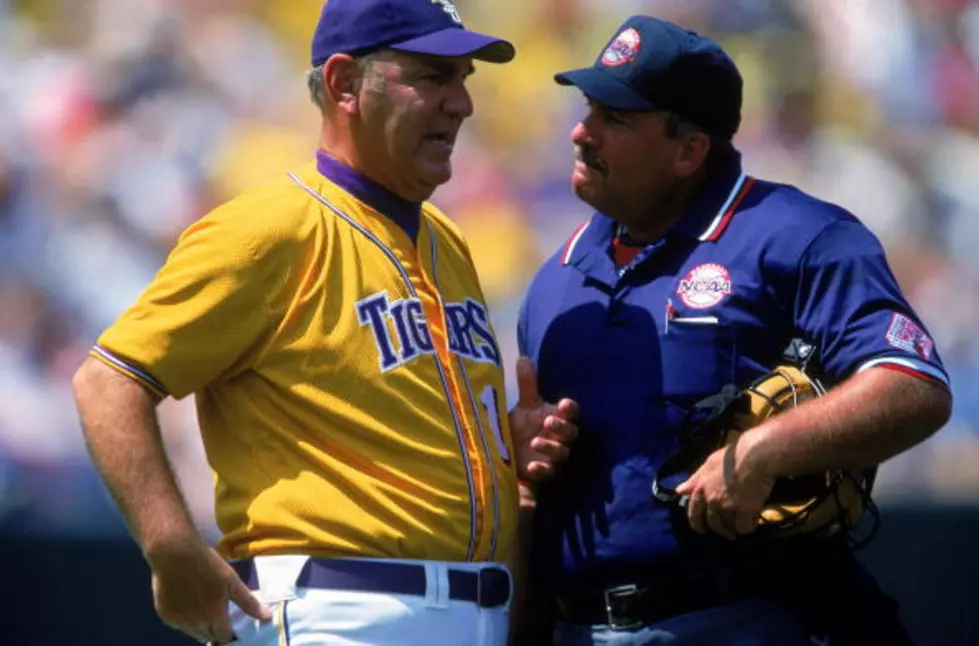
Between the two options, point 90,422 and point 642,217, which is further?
point 642,217

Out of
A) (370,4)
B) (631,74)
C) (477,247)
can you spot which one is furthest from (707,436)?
(477,247)

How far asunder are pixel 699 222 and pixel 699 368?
12.6 inches

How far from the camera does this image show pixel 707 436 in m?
2.76

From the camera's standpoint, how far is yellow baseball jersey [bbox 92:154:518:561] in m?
2.51

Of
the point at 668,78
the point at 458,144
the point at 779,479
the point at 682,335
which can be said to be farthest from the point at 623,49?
the point at 458,144

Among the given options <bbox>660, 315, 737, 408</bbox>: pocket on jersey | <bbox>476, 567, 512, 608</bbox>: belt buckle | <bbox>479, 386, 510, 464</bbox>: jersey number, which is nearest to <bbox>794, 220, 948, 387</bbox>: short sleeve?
<bbox>660, 315, 737, 408</bbox>: pocket on jersey

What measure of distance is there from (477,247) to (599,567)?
8.94 feet

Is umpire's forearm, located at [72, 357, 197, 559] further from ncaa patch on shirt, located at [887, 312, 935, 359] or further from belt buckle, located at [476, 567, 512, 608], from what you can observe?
ncaa patch on shirt, located at [887, 312, 935, 359]

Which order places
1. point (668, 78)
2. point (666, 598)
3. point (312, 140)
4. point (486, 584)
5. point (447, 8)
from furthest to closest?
point (312, 140), point (668, 78), point (447, 8), point (666, 598), point (486, 584)

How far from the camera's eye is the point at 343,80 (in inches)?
112

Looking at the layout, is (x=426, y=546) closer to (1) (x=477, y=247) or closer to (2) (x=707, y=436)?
(2) (x=707, y=436)

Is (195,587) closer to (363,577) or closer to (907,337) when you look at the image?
(363,577)

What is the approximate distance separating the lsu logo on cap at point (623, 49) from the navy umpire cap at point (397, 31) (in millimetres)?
A: 313

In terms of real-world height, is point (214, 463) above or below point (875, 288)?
below
